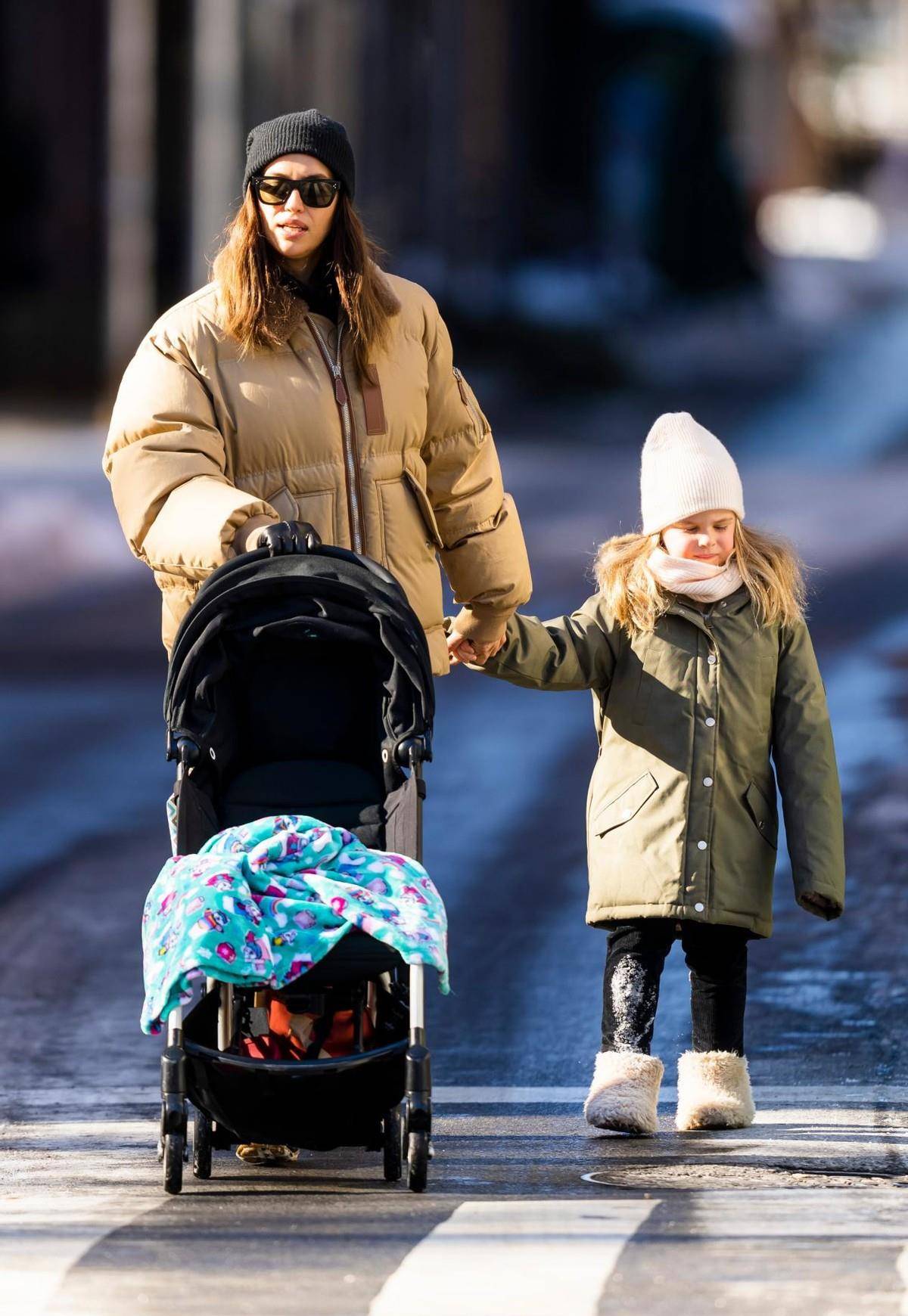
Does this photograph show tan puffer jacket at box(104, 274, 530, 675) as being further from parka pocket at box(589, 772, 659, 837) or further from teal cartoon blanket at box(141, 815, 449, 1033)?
teal cartoon blanket at box(141, 815, 449, 1033)

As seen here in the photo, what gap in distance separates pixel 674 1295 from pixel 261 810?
153cm

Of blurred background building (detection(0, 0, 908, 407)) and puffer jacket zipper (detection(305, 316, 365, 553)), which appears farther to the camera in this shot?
blurred background building (detection(0, 0, 908, 407))

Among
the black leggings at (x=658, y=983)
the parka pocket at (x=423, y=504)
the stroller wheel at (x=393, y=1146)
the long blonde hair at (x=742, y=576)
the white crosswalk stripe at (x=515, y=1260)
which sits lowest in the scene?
the white crosswalk stripe at (x=515, y=1260)

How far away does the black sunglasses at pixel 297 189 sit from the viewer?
5.29m

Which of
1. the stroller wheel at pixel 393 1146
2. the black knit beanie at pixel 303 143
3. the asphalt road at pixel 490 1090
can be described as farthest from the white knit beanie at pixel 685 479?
the stroller wheel at pixel 393 1146

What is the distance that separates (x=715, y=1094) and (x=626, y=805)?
2.21ft

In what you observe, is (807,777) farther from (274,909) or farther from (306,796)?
(274,909)

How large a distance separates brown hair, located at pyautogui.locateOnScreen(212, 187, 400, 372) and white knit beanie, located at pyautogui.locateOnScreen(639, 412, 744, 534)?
2.41ft

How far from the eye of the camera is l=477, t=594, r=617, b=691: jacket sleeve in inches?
222

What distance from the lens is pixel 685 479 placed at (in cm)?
561

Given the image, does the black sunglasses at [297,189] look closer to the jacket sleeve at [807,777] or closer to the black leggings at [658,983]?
the jacket sleeve at [807,777]

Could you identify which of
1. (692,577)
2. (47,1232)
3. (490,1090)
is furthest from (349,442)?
(47,1232)

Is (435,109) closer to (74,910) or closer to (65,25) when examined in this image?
(65,25)

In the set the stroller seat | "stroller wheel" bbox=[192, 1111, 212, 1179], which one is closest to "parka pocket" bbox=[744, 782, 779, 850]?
the stroller seat
